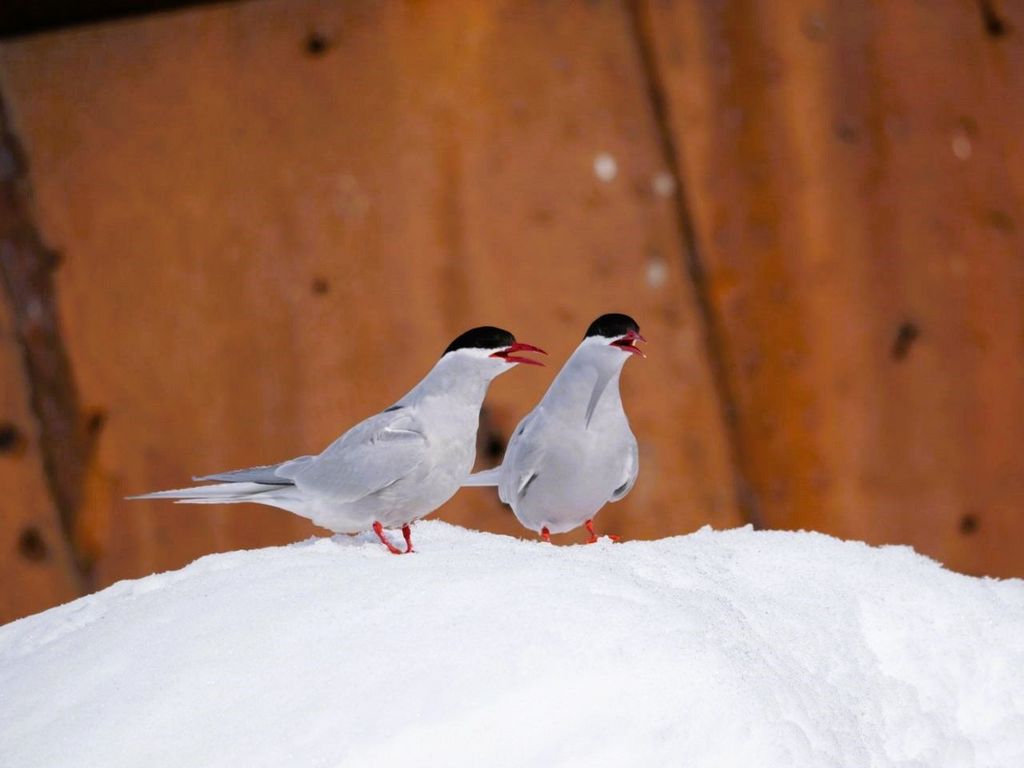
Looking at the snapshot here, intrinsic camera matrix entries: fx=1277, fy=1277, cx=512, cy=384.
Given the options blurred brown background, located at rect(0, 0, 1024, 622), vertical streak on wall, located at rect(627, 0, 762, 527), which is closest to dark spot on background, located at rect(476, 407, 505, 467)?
blurred brown background, located at rect(0, 0, 1024, 622)

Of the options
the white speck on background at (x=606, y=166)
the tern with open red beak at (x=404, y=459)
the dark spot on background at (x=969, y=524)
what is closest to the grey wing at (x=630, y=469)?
the tern with open red beak at (x=404, y=459)

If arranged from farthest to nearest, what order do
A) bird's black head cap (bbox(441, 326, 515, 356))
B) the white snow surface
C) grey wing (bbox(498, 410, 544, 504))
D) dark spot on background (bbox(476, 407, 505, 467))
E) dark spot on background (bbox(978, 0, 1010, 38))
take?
dark spot on background (bbox(978, 0, 1010, 38)) → dark spot on background (bbox(476, 407, 505, 467)) → grey wing (bbox(498, 410, 544, 504)) → bird's black head cap (bbox(441, 326, 515, 356)) → the white snow surface

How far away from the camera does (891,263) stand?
219 centimetres

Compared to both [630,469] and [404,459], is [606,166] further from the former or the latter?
[404,459]

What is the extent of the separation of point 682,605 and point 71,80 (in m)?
1.51

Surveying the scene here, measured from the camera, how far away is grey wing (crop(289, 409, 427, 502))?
129 centimetres

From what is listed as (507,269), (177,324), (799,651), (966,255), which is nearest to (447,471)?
(799,651)

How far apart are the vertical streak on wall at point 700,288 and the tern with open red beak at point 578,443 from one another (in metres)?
0.74

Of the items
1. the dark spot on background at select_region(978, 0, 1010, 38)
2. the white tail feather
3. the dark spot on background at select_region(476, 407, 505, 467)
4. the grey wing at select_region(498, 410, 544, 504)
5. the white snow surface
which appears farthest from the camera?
the dark spot on background at select_region(978, 0, 1010, 38)

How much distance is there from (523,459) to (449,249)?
77 centimetres

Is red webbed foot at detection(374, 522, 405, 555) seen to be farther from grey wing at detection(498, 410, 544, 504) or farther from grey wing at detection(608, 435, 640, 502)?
grey wing at detection(608, 435, 640, 502)

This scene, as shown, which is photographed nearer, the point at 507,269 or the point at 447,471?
the point at 447,471

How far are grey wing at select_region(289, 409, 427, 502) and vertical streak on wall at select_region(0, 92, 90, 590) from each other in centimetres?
98

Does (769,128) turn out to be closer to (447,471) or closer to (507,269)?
(507,269)
